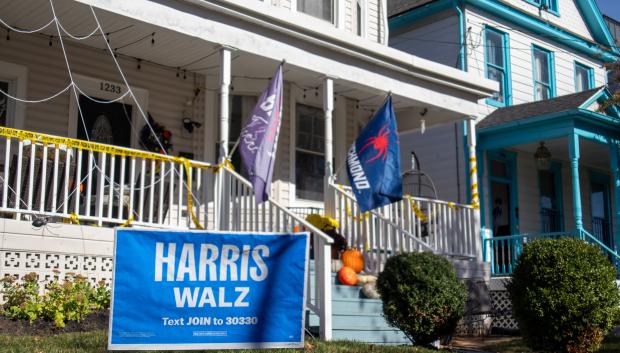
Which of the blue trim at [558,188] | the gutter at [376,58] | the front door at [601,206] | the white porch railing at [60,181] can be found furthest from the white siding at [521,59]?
the white porch railing at [60,181]

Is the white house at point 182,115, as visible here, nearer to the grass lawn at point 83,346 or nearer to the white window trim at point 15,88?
the white window trim at point 15,88

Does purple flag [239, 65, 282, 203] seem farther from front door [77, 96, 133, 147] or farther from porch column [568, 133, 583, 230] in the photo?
porch column [568, 133, 583, 230]

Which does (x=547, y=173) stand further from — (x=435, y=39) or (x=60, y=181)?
(x=60, y=181)

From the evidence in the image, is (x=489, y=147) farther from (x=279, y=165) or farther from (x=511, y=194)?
(x=279, y=165)

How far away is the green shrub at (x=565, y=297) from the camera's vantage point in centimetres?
805

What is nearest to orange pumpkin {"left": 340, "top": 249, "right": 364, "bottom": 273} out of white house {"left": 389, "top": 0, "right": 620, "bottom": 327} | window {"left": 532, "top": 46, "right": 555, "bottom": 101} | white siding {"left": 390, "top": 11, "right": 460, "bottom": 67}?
white house {"left": 389, "top": 0, "right": 620, "bottom": 327}

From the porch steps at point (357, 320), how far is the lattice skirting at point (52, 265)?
2546 mm

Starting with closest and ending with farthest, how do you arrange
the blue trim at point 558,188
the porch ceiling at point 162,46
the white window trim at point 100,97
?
1. the porch ceiling at point 162,46
2. the white window trim at point 100,97
3. the blue trim at point 558,188

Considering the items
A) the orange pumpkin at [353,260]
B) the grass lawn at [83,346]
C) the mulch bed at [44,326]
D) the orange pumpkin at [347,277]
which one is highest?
the orange pumpkin at [353,260]

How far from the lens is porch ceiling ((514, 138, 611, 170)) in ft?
53.3

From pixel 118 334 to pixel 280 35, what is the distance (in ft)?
20.6

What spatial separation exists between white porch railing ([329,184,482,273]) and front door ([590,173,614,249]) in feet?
23.6

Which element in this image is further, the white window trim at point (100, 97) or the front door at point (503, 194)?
the front door at point (503, 194)

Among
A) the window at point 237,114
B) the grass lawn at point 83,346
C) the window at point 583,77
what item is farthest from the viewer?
the window at point 583,77
